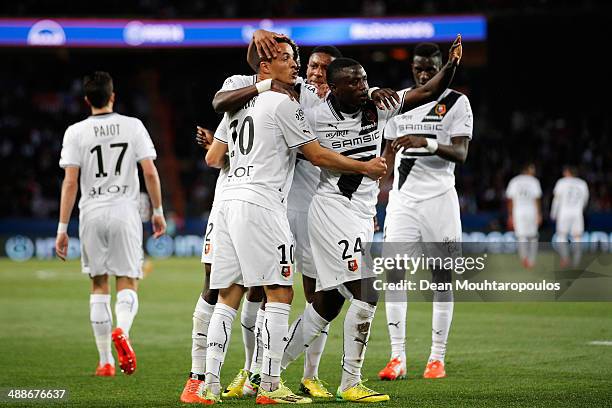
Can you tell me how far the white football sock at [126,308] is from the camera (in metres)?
8.67

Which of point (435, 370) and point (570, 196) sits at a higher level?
point (570, 196)

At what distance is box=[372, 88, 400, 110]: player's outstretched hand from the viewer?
22.3 feet

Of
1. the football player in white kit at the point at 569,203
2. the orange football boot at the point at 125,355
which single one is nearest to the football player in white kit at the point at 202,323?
the orange football boot at the point at 125,355

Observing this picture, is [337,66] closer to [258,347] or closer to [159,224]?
[258,347]

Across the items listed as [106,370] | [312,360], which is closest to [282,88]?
[312,360]

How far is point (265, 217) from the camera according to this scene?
6496 mm

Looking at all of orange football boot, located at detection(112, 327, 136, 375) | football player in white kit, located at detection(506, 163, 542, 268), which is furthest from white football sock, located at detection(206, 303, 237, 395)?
football player in white kit, located at detection(506, 163, 542, 268)

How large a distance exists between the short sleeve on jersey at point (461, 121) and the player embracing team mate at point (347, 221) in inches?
67.0

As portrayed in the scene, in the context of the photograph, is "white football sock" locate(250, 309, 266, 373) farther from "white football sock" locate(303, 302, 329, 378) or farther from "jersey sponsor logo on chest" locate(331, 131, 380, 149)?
"jersey sponsor logo on chest" locate(331, 131, 380, 149)

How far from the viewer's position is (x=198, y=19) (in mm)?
31969

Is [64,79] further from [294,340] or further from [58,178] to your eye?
[294,340]

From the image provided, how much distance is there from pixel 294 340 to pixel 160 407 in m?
1.11

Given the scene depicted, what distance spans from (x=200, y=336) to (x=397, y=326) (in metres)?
2.10

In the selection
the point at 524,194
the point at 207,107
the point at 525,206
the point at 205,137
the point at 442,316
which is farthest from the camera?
the point at 207,107
